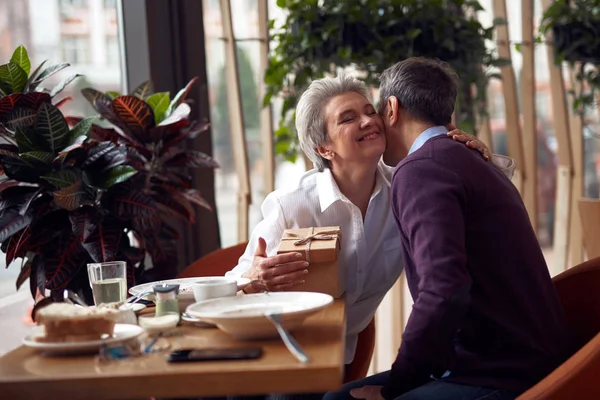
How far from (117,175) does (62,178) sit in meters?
0.17

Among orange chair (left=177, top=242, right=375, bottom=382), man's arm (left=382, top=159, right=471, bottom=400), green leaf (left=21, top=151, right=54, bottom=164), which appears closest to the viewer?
man's arm (left=382, top=159, right=471, bottom=400)

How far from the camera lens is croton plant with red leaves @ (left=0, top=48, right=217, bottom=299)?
2.49 meters

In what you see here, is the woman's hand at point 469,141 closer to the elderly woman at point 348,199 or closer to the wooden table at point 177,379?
the elderly woman at point 348,199

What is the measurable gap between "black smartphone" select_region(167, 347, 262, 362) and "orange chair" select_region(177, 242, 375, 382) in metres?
1.10

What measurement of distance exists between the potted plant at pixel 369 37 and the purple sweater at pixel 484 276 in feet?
4.62

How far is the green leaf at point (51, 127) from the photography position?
2490 millimetres

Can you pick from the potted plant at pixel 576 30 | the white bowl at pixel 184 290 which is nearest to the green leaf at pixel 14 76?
the white bowl at pixel 184 290

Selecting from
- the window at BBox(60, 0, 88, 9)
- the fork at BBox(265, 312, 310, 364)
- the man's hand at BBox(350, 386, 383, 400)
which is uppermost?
the window at BBox(60, 0, 88, 9)

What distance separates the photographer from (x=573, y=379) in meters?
1.80

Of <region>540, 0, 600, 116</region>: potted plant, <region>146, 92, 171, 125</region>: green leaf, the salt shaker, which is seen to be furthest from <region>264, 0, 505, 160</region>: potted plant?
the salt shaker

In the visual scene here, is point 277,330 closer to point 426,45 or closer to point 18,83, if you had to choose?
point 18,83

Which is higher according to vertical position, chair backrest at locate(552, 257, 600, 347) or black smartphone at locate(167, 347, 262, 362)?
black smartphone at locate(167, 347, 262, 362)

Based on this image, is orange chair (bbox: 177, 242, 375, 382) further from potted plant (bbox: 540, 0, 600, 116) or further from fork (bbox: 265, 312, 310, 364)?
potted plant (bbox: 540, 0, 600, 116)

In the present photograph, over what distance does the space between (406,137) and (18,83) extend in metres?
1.20
